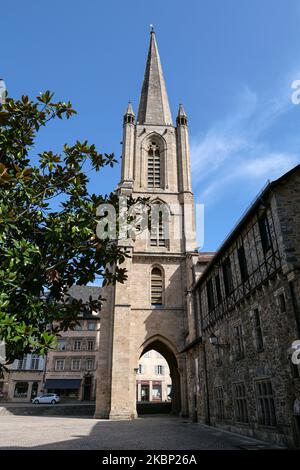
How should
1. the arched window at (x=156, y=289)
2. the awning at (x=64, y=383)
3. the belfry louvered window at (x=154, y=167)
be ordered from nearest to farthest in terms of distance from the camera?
1. the arched window at (x=156, y=289)
2. the belfry louvered window at (x=154, y=167)
3. the awning at (x=64, y=383)

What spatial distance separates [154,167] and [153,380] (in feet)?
98.2

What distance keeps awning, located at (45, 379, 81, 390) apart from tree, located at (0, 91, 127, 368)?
37033mm

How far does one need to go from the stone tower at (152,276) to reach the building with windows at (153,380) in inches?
723

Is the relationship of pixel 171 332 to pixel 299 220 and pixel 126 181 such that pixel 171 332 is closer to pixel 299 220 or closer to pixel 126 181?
pixel 126 181

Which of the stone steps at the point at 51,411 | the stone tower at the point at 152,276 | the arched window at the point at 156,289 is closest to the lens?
the stone tower at the point at 152,276

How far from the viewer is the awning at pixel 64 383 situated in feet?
129

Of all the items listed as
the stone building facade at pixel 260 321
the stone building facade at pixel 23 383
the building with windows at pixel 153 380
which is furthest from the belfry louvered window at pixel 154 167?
the building with windows at pixel 153 380

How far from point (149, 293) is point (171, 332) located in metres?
3.35

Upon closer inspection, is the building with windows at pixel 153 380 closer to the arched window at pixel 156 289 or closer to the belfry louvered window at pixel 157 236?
the arched window at pixel 156 289

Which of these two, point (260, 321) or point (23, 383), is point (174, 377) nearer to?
point (260, 321)

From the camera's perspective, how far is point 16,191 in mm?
6051

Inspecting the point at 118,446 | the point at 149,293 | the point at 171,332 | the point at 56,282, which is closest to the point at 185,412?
the point at 171,332

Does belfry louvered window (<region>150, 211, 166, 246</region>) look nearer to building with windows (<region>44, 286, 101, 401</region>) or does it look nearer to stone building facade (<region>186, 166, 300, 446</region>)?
stone building facade (<region>186, 166, 300, 446</region>)

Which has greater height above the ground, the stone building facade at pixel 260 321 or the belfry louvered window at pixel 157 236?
the belfry louvered window at pixel 157 236
